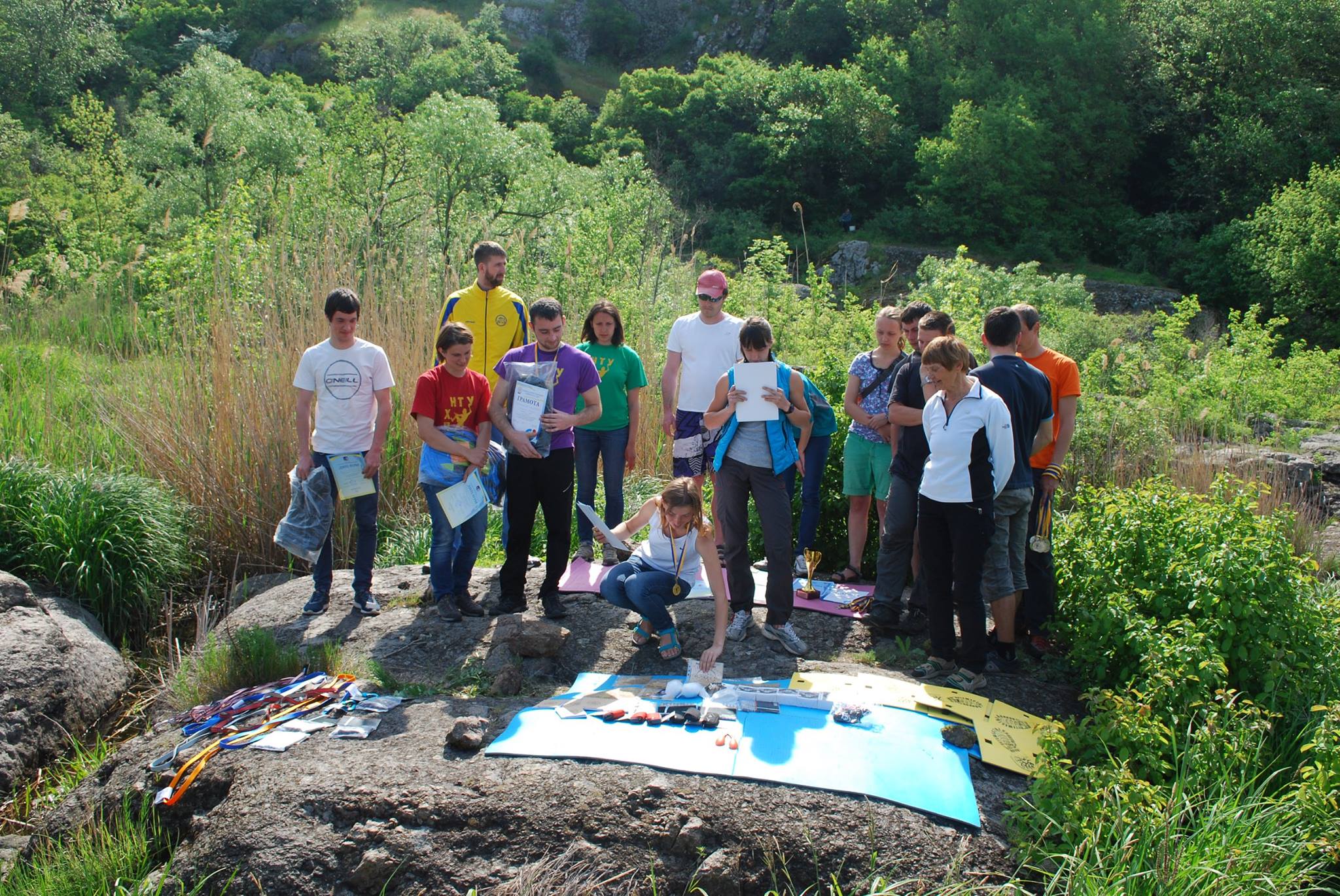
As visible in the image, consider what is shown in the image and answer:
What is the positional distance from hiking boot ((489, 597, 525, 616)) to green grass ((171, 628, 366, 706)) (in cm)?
80

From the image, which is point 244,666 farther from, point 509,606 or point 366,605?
point 509,606

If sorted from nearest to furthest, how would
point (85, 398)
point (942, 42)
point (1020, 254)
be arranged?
point (85, 398)
point (1020, 254)
point (942, 42)

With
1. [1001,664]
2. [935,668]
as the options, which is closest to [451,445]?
[935,668]

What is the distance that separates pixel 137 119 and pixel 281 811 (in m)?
32.2

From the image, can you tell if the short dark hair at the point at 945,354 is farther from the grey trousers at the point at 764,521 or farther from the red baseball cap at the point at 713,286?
the red baseball cap at the point at 713,286

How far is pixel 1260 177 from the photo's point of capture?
26078 mm

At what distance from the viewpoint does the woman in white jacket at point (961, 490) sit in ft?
14.2

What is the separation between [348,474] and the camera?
5180 mm

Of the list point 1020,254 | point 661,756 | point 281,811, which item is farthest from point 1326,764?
point 1020,254

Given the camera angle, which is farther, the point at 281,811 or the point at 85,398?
the point at 85,398

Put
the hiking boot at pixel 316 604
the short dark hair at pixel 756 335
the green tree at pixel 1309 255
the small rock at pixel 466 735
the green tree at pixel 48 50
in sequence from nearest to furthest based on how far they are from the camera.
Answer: the small rock at pixel 466 735
the short dark hair at pixel 756 335
the hiking boot at pixel 316 604
the green tree at pixel 1309 255
the green tree at pixel 48 50

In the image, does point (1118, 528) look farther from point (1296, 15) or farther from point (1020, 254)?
point (1296, 15)

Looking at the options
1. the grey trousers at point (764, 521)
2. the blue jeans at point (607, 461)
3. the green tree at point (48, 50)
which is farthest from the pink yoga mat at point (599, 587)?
the green tree at point (48, 50)

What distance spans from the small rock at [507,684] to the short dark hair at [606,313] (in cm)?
201
